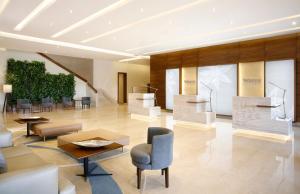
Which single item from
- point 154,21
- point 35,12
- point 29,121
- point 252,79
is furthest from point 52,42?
point 252,79

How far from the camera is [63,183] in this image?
2287mm

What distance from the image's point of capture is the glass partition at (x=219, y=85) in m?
9.77

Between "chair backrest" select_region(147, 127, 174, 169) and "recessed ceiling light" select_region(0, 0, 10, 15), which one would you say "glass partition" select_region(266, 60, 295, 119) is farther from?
"recessed ceiling light" select_region(0, 0, 10, 15)

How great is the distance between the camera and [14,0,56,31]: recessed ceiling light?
5.28 meters

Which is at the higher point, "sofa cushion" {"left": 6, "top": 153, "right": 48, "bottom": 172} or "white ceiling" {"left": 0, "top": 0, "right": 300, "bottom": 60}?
"white ceiling" {"left": 0, "top": 0, "right": 300, "bottom": 60}

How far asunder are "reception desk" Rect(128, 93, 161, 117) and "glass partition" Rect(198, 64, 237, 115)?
2.49 m

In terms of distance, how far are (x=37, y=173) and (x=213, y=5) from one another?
17.3 feet

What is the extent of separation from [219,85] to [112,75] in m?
8.78

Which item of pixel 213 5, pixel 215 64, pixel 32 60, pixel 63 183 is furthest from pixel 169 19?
pixel 32 60

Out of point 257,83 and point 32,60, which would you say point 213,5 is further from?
point 32,60

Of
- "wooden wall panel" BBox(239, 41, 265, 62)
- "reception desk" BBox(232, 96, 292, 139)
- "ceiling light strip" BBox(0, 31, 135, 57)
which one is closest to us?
"reception desk" BBox(232, 96, 292, 139)

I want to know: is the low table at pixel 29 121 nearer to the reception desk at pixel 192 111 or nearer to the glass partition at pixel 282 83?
the reception desk at pixel 192 111

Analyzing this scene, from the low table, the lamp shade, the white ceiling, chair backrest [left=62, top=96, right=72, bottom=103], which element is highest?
the white ceiling

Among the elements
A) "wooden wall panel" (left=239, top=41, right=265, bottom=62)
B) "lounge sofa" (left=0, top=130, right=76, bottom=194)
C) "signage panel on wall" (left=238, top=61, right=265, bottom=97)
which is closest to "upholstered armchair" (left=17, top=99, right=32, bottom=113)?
"lounge sofa" (left=0, top=130, right=76, bottom=194)
